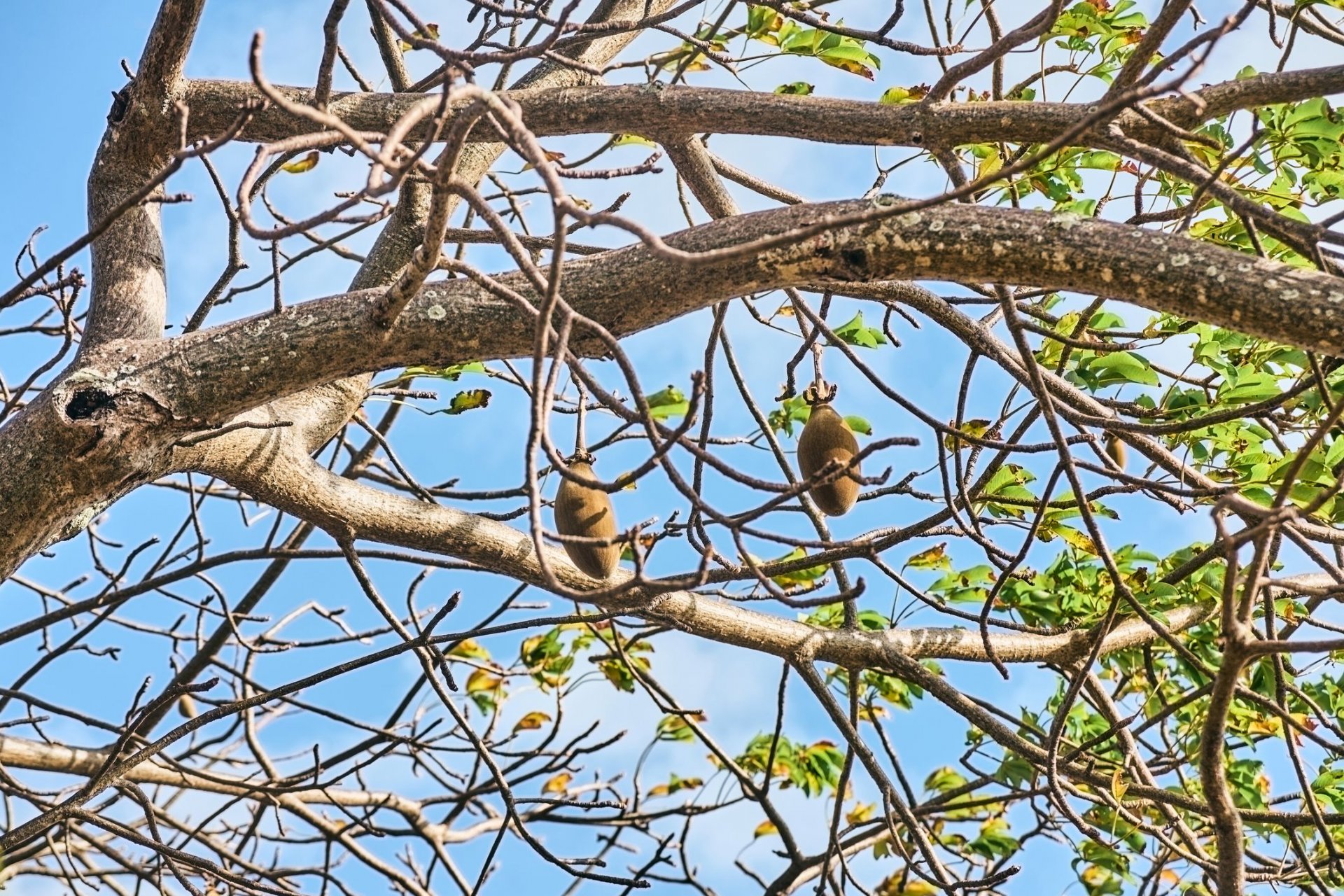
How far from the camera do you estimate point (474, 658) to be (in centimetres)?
330

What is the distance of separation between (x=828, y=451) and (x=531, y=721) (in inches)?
64.1

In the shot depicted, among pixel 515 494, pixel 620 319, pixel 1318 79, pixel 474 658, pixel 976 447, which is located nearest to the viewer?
pixel 620 319

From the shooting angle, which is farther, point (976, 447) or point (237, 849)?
point (237, 849)

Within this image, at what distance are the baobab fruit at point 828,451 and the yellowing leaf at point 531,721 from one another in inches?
59.8

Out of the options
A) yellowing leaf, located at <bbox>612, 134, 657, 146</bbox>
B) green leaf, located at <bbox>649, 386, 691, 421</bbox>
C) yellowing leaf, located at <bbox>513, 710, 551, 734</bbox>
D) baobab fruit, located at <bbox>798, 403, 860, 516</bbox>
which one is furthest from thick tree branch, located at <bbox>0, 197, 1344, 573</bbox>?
yellowing leaf, located at <bbox>513, 710, 551, 734</bbox>

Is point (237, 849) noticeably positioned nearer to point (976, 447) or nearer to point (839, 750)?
point (839, 750)

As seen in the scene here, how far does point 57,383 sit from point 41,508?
166 mm

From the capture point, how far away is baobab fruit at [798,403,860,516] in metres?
1.90

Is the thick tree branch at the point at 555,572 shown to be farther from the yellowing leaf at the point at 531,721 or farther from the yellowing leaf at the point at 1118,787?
the yellowing leaf at the point at 531,721

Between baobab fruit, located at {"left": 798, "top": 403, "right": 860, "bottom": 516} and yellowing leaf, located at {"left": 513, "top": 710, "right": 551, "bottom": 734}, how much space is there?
1518mm

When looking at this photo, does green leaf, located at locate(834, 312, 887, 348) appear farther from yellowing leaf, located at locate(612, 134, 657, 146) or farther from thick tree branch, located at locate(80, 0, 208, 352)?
thick tree branch, located at locate(80, 0, 208, 352)

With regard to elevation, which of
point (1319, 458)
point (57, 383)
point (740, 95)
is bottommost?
point (57, 383)

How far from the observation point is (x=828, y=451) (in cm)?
193

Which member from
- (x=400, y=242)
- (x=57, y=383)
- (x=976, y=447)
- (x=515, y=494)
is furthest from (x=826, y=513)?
(x=57, y=383)
